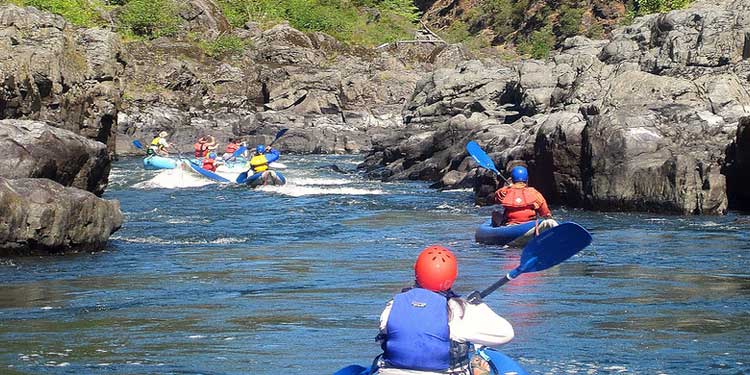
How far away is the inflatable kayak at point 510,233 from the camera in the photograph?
1380cm

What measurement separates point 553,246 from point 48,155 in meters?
11.5

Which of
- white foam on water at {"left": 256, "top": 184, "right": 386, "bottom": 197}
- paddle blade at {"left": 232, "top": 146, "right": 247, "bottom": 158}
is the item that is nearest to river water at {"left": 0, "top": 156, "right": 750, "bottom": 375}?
white foam on water at {"left": 256, "top": 184, "right": 386, "bottom": 197}

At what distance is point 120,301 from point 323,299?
181cm

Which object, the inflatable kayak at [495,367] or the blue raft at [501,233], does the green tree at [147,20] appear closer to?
the blue raft at [501,233]

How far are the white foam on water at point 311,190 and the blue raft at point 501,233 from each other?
10.1m

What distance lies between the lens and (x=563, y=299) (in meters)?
9.99

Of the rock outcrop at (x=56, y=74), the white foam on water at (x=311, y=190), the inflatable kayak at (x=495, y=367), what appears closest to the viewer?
the inflatable kayak at (x=495, y=367)

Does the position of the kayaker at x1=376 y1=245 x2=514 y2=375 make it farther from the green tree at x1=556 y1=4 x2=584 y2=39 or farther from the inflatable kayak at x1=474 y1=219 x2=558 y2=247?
the green tree at x1=556 y1=4 x2=584 y2=39

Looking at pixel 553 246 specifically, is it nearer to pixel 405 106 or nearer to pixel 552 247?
pixel 552 247

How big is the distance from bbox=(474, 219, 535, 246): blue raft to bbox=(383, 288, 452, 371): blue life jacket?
914 centimetres

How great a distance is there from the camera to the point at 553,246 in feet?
18.1

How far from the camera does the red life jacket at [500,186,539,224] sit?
1435cm

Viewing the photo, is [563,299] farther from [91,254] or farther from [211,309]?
[91,254]

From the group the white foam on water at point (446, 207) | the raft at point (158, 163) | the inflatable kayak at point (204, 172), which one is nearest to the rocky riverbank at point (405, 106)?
the white foam on water at point (446, 207)
